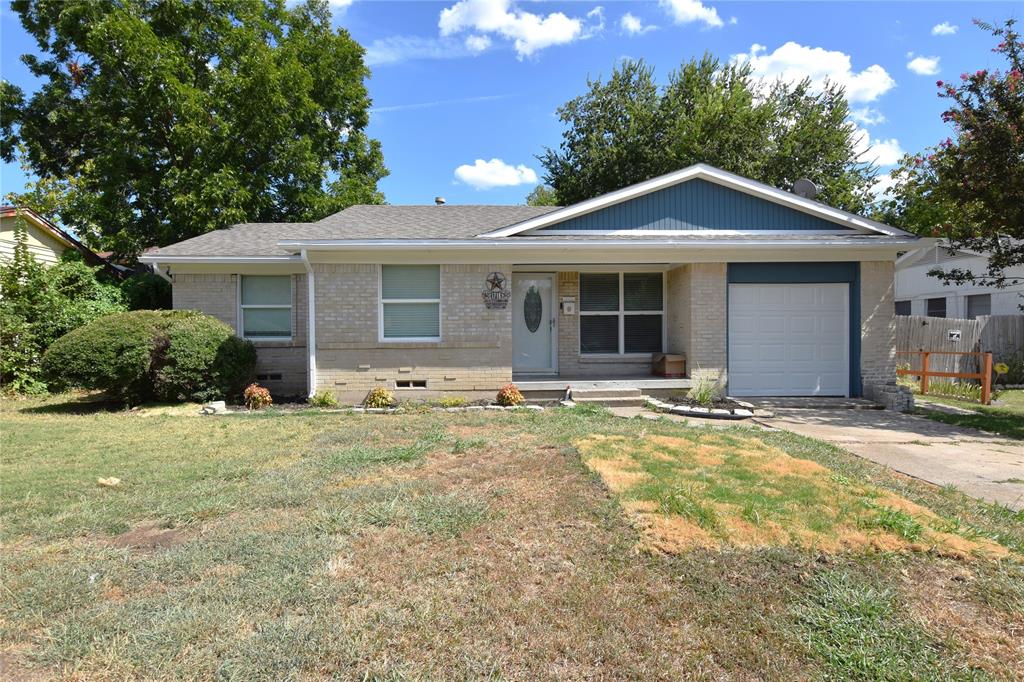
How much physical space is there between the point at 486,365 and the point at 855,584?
8.07 metres

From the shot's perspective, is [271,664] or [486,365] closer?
[271,664]

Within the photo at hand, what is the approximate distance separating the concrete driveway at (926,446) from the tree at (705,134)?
17.5 meters

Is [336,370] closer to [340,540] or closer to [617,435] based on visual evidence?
[617,435]

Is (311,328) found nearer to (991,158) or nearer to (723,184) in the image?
(723,184)

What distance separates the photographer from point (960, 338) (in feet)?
49.2

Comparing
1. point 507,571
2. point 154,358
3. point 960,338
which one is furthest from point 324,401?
point 960,338

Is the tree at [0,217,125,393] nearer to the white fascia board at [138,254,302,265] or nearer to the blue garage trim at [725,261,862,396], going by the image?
the white fascia board at [138,254,302,265]

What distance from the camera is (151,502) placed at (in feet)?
15.4

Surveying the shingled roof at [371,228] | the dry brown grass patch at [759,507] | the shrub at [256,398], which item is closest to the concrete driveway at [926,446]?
the dry brown grass patch at [759,507]

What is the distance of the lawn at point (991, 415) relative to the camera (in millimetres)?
8523

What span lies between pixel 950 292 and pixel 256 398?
22.6m

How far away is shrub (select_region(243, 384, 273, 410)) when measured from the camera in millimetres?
10156

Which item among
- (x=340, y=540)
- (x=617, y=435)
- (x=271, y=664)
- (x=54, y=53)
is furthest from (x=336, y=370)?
(x=54, y=53)

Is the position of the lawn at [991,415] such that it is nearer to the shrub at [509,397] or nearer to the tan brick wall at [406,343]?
the shrub at [509,397]
